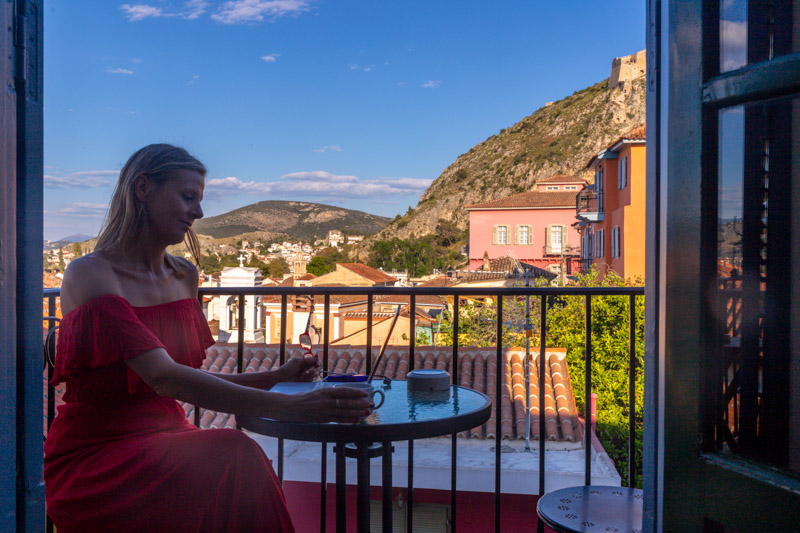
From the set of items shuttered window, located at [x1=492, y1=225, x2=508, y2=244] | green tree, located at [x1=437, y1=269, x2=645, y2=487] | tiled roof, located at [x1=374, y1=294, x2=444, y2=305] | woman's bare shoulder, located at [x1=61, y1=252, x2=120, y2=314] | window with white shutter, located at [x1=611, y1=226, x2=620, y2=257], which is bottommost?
green tree, located at [x1=437, y1=269, x2=645, y2=487]

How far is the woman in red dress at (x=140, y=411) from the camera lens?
4.70 ft

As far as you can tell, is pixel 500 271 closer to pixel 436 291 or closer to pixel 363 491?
pixel 436 291

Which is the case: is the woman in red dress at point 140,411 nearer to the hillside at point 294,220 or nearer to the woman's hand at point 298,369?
the woman's hand at point 298,369

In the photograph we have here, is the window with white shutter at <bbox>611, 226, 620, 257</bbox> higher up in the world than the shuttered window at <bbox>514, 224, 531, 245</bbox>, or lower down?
lower down

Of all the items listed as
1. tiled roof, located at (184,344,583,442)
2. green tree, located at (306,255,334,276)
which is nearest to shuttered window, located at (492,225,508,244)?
green tree, located at (306,255,334,276)

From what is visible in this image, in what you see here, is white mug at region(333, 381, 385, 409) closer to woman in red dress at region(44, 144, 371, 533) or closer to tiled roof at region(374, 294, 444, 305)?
woman in red dress at region(44, 144, 371, 533)

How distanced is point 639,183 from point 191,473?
923 inches

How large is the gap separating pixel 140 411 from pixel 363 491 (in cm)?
67

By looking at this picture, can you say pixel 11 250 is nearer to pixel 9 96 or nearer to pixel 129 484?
pixel 9 96

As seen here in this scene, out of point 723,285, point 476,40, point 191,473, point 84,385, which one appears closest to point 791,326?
point 723,285

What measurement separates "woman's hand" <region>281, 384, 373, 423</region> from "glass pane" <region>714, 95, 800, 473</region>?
79cm

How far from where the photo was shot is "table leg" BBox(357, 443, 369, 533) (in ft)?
5.85

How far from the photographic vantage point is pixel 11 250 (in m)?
1.01

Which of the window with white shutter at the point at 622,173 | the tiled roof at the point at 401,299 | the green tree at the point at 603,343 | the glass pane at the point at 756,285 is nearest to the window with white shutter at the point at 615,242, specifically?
the window with white shutter at the point at 622,173
